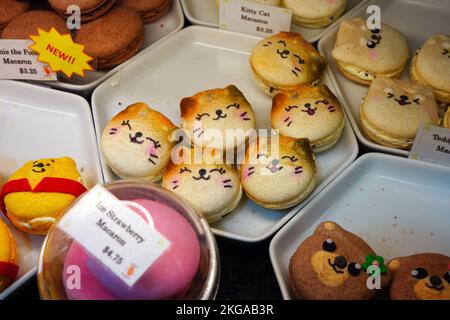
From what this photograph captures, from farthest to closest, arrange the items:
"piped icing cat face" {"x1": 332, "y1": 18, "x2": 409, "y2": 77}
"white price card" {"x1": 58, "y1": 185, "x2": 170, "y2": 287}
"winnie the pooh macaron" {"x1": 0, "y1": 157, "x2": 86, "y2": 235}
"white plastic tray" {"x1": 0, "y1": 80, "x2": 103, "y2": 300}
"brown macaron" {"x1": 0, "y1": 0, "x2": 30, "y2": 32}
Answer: "brown macaron" {"x1": 0, "y1": 0, "x2": 30, "y2": 32}, "piped icing cat face" {"x1": 332, "y1": 18, "x2": 409, "y2": 77}, "white plastic tray" {"x1": 0, "y1": 80, "x2": 103, "y2": 300}, "winnie the pooh macaron" {"x1": 0, "y1": 157, "x2": 86, "y2": 235}, "white price card" {"x1": 58, "y1": 185, "x2": 170, "y2": 287}

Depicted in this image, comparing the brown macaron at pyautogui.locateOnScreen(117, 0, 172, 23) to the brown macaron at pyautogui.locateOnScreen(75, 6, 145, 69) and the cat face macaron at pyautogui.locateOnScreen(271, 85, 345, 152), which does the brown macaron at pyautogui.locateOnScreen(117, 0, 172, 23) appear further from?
the cat face macaron at pyautogui.locateOnScreen(271, 85, 345, 152)

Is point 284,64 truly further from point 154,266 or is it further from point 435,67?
point 154,266

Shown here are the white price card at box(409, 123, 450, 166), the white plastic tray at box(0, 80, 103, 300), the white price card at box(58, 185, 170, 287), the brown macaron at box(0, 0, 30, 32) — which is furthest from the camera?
the brown macaron at box(0, 0, 30, 32)

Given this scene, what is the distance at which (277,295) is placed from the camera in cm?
130

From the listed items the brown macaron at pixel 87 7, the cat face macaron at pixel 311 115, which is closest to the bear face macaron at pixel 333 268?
the cat face macaron at pixel 311 115

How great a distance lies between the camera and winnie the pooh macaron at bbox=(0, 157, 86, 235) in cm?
133

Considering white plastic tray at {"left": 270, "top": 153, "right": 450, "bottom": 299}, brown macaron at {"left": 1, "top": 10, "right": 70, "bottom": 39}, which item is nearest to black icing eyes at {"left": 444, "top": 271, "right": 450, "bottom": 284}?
white plastic tray at {"left": 270, "top": 153, "right": 450, "bottom": 299}

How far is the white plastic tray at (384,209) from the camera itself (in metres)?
1.40

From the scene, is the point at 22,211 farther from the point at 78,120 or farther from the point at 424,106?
the point at 424,106

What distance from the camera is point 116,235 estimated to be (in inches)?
36.3

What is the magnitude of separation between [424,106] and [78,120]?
1150 mm

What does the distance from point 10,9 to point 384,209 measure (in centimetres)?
153

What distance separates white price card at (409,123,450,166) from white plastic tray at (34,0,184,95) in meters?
0.99

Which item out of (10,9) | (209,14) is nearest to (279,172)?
(209,14)
